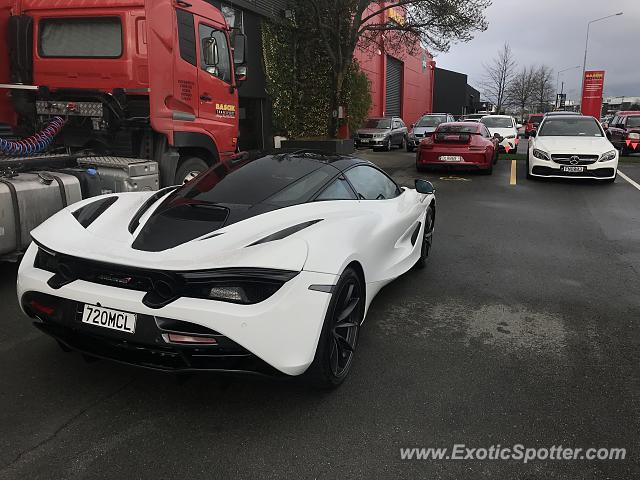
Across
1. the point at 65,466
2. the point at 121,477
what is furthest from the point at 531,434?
the point at 65,466

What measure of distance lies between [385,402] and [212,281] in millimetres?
1210

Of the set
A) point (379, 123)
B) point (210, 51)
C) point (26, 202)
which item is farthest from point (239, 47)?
point (379, 123)

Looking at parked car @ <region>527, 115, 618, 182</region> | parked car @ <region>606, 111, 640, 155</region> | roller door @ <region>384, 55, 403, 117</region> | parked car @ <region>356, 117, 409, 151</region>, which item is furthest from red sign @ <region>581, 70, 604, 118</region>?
parked car @ <region>527, 115, 618, 182</region>

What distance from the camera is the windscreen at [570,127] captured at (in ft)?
42.3

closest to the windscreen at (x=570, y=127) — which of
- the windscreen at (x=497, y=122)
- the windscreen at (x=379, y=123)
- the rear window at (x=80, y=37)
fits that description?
the windscreen at (x=497, y=122)

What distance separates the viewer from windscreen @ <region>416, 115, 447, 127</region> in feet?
74.2

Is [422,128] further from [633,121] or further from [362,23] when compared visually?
[633,121]

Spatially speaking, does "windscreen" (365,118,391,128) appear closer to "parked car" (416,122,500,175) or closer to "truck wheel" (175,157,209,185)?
"parked car" (416,122,500,175)

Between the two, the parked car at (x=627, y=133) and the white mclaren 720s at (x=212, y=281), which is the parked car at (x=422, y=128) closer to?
the parked car at (x=627, y=133)

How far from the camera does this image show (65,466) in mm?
2447

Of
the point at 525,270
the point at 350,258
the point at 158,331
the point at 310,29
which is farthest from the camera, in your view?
the point at 310,29

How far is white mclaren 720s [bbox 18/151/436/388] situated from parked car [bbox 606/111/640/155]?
19.2 meters

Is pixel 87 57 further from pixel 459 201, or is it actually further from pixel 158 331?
pixel 459 201

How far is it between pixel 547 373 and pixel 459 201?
23.0 ft
